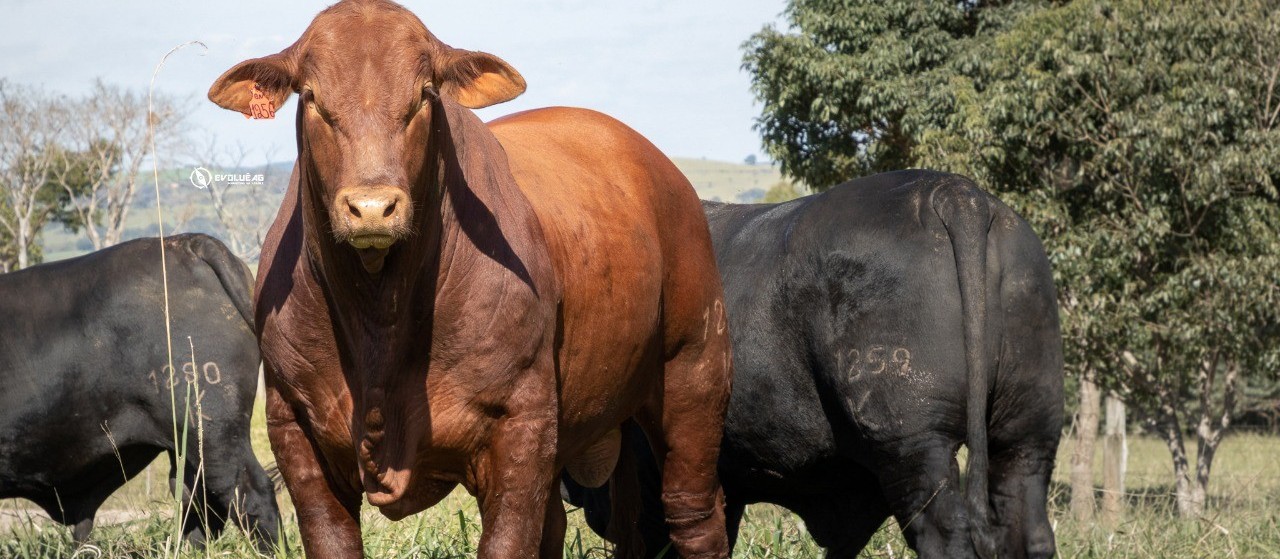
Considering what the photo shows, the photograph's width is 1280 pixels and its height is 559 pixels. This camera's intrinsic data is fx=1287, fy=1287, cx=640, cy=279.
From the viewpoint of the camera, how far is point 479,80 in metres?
3.21

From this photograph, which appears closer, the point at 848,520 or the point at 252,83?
the point at 252,83

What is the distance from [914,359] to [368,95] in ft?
8.28

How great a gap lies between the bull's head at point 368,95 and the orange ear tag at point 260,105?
1 cm

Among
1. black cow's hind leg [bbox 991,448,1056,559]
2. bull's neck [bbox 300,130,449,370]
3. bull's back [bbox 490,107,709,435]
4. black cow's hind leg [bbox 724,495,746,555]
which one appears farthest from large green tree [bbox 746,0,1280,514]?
bull's neck [bbox 300,130,449,370]

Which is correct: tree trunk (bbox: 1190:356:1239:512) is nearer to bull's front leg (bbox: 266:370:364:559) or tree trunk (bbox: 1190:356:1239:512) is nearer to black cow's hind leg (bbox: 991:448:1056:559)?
black cow's hind leg (bbox: 991:448:1056:559)

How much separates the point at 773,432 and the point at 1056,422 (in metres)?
1.13

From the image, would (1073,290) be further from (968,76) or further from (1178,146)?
(968,76)

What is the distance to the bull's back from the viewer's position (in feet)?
11.9

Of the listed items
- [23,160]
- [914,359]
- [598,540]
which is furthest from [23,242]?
[914,359]

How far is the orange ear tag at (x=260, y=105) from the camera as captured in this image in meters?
3.16

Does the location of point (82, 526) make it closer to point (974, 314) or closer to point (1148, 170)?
point (974, 314)

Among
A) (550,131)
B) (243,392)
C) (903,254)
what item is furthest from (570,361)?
(243,392)

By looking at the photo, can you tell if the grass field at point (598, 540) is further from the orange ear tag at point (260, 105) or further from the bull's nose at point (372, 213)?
the bull's nose at point (372, 213)

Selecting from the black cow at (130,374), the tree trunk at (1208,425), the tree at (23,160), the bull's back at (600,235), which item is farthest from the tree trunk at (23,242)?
the bull's back at (600,235)
